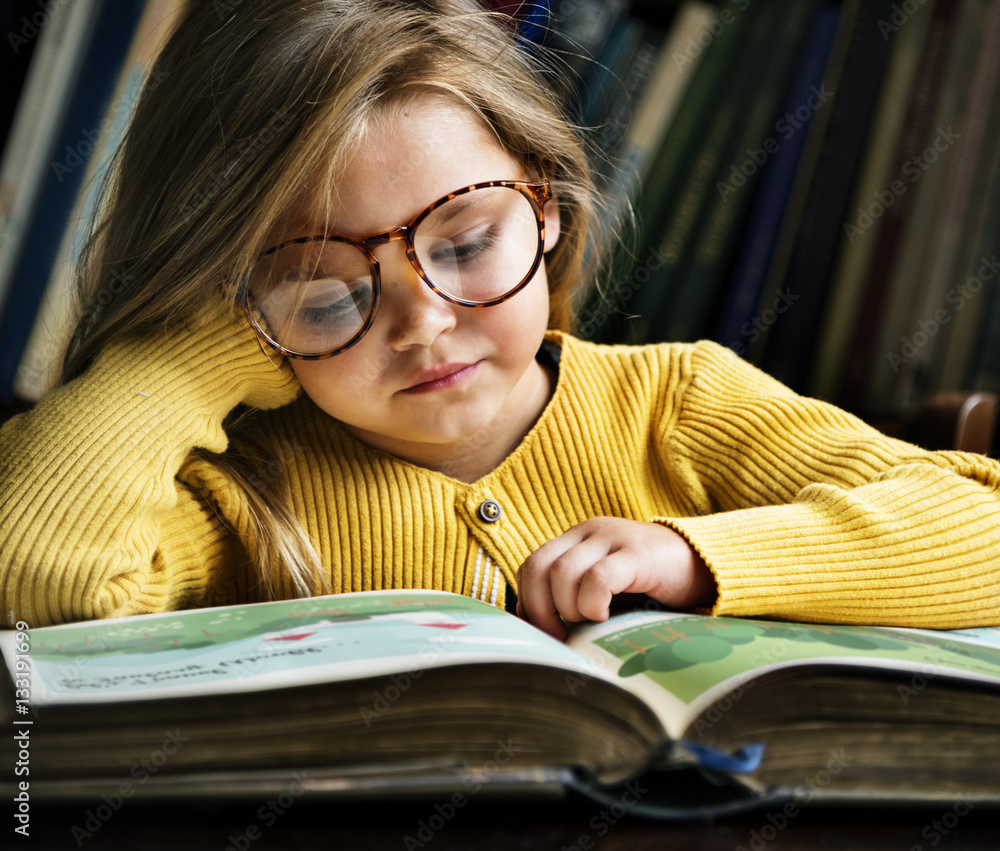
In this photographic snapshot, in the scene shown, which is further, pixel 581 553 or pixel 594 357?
pixel 594 357

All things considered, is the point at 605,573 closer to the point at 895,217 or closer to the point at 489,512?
the point at 489,512

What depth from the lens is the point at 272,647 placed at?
435mm

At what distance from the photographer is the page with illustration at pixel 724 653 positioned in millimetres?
396

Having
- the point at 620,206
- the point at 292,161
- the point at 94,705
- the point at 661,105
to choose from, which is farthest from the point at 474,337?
the point at 661,105

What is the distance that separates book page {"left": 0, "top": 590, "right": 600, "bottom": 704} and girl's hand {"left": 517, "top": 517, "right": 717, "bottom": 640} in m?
0.06

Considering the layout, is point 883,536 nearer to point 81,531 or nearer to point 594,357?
point 594,357

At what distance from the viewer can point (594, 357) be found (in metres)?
0.91

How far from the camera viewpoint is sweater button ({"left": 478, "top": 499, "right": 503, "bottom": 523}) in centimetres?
77

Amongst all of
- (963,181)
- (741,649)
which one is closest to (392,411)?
(741,649)

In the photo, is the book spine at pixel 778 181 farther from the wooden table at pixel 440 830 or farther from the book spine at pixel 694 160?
the wooden table at pixel 440 830

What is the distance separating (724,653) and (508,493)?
1.29 feet

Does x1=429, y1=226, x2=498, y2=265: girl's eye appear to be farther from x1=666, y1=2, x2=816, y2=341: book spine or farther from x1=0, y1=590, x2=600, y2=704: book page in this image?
x1=666, y1=2, x2=816, y2=341: book spine

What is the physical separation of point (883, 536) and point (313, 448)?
1.61ft

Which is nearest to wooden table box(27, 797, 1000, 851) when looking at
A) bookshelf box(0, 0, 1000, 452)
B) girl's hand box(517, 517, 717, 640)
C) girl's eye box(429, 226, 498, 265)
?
girl's hand box(517, 517, 717, 640)
